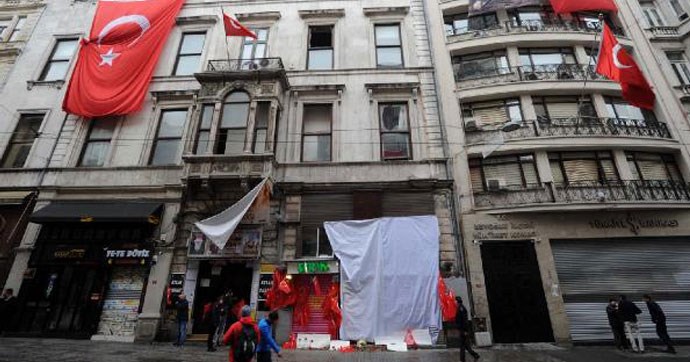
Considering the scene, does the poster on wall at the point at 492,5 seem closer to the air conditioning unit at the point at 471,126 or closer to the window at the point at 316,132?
the air conditioning unit at the point at 471,126

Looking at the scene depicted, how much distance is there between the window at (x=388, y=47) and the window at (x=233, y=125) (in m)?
6.87

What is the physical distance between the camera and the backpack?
5.55m

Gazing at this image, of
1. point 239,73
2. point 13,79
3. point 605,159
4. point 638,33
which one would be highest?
point 638,33

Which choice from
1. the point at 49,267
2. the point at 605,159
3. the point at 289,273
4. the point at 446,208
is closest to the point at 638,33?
the point at 605,159

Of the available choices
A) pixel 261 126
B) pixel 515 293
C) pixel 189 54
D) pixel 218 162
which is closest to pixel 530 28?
pixel 515 293

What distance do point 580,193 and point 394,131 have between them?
811 cm

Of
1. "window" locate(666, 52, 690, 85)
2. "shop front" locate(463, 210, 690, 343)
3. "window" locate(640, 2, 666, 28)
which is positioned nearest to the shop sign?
"shop front" locate(463, 210, 690, 343)

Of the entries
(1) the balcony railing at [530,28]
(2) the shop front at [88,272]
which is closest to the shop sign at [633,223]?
(1) the balcony railing at [530,28]

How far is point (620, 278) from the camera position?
13.1m

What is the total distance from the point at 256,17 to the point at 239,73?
4.96m

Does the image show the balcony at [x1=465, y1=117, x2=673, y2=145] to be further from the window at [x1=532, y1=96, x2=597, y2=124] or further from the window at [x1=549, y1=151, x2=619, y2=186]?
the window at [x1=549, y1=151, x2=619, y2=186]

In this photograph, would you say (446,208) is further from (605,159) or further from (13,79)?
(13,79)

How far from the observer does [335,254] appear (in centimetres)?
1271

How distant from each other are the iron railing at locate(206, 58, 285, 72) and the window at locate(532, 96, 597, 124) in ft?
39.9
